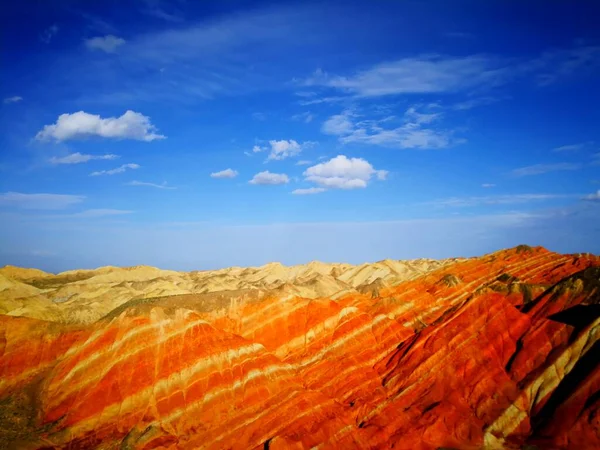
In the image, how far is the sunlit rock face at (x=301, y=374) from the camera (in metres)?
43.1

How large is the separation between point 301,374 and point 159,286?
4594 centimetres

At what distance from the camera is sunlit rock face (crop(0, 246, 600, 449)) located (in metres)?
43.1

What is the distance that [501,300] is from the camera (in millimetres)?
59188

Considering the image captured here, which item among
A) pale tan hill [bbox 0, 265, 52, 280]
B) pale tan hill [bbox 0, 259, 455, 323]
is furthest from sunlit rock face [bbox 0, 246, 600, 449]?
pale tan hill [bbox 0, 265, 52, 280]

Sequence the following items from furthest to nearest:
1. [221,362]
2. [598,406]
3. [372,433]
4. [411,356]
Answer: [411,356] < [221,362] < [372,433] < [598,406]

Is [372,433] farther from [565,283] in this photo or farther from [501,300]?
[565,283]

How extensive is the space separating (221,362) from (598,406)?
34647 mm

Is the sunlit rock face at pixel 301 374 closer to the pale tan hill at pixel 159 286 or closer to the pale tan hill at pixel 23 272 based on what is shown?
the pale tan hill at pixel 159 286

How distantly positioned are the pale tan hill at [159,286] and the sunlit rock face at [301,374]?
3.32 ft

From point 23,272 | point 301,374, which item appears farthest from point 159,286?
point 23,272

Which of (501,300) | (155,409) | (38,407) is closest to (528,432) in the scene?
(501,300)

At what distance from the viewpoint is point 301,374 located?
5512 centimetres

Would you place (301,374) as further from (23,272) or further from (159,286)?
(23,272)

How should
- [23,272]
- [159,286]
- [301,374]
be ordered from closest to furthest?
[301,374], [159,286], [23,272]
